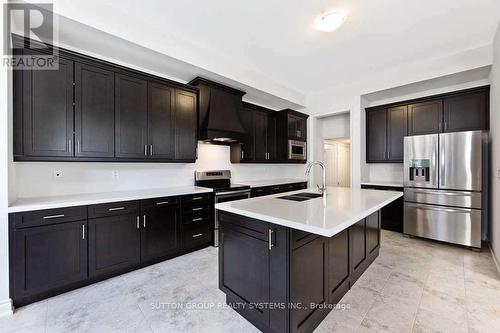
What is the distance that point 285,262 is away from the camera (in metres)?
1.46

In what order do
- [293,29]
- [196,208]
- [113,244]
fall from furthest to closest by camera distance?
[196,208], [293,29], [113,244]

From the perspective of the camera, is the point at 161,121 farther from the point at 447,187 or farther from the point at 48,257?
the point at 447,187

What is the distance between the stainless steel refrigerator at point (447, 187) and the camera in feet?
10.4

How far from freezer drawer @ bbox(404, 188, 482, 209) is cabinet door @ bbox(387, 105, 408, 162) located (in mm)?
841

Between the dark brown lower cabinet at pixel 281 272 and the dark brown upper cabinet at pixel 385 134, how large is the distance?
10.2ft

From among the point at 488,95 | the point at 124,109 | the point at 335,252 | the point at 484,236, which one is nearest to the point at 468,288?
the point at 335,252

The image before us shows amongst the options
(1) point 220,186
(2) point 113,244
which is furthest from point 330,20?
(2) point 113,244

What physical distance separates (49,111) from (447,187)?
17.9 ft

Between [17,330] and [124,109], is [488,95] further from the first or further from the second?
[17,330]

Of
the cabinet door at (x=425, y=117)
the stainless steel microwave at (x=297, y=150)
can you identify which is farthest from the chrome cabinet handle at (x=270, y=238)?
the cabinet door at (x=425, y=117)

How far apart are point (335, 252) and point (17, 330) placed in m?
2.68

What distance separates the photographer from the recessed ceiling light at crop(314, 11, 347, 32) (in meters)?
2.42

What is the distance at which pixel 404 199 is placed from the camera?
12.6 feet

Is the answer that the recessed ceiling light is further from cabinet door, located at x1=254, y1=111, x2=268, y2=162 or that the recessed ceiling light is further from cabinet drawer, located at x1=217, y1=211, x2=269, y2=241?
cabinet drawer, located at x1=217, y1=211, x2=269, y2=241
